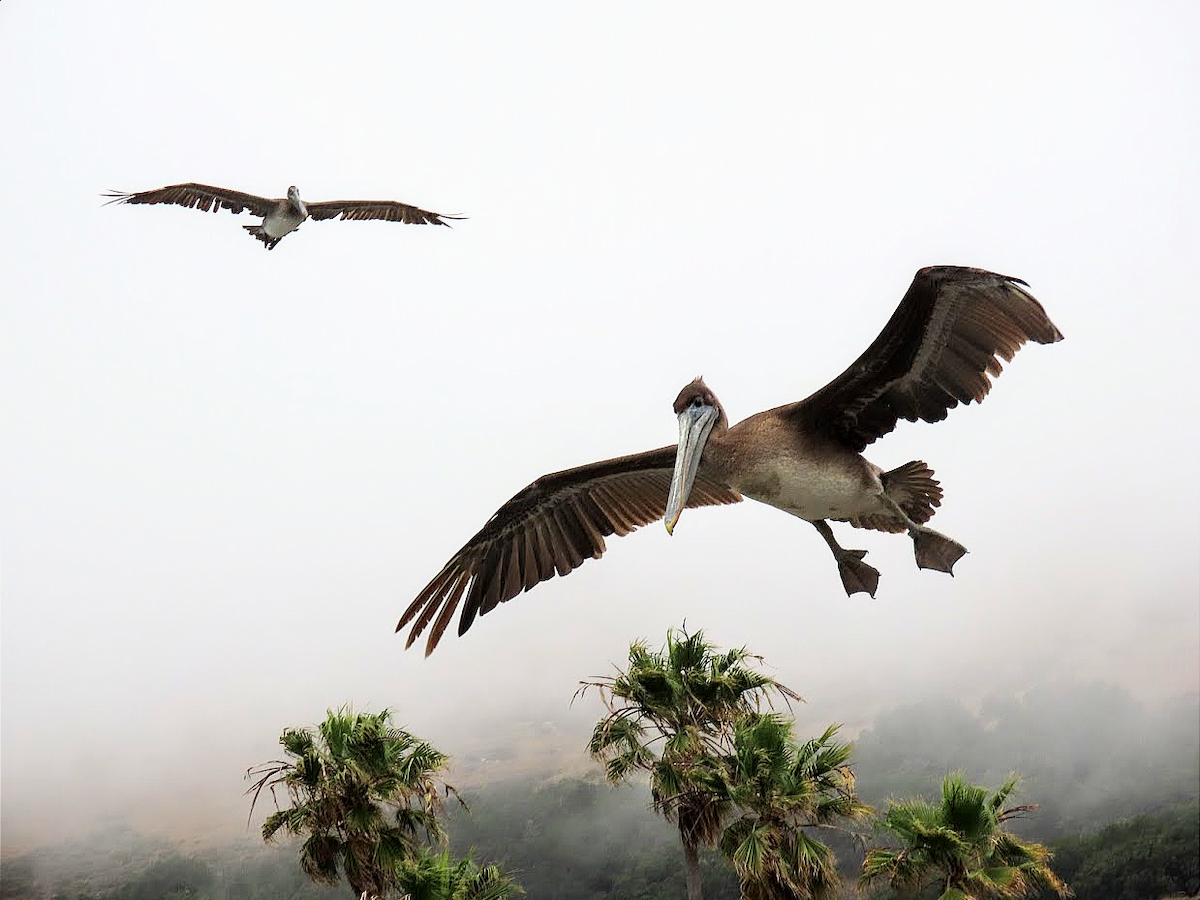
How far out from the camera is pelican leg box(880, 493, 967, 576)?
744 centimetres

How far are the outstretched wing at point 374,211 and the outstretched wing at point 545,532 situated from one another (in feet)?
22.7

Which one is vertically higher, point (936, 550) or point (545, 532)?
point (545, 532)

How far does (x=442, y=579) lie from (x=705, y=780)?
3.91m

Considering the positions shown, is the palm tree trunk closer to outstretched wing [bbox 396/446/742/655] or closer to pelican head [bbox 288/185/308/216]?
outstretched wing [bbox 396/446/742/655]

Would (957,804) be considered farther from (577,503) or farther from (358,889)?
(358,889)

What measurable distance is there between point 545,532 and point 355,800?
410 centimetres

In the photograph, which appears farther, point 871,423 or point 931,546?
point 931,546

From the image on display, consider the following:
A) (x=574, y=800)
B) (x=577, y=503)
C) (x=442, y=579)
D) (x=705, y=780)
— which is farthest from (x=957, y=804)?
(x=574, y=800)

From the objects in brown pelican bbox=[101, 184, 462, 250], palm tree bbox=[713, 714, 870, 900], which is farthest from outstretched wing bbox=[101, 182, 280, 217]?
palm tree bbox=[713, 714, 870, 900]

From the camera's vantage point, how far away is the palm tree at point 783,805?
10.2 metres

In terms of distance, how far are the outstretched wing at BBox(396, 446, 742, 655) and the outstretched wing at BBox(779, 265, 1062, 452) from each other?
1590 mm

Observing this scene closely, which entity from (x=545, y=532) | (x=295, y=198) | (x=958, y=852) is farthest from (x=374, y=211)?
(x=958, y=852)

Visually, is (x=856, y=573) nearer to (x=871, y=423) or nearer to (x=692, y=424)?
(x=871, y=423)

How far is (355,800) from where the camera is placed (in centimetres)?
1109
